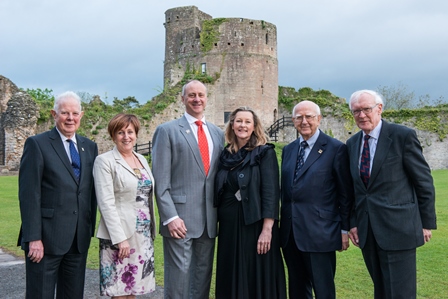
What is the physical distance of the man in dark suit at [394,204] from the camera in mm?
4277

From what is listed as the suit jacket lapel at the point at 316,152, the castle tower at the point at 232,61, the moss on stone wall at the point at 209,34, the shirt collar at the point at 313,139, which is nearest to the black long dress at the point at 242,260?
the suit jacket lapel at the point at 316,152

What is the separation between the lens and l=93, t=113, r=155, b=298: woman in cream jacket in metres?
4.36

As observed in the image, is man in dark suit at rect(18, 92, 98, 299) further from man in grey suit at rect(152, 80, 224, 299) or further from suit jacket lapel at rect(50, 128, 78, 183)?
man in grey suit at rect(152, 80, 224, 299)

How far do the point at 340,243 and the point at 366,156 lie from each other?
0.88 meters

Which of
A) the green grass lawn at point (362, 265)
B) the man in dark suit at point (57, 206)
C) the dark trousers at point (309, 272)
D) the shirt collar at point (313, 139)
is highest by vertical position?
the shirt collar at point (313, 139)

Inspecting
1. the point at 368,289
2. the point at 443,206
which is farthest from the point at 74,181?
the point at 443,206

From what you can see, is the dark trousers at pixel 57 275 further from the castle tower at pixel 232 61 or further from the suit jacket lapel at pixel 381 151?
the castle tower at pixel 232 61

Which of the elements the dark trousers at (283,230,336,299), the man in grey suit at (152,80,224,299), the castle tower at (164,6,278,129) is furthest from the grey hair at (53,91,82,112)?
the castle tower at (164,6,278,129)

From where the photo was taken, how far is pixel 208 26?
35.0 m

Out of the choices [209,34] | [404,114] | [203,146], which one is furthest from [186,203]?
[404,114]

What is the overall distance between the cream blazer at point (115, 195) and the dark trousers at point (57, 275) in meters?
0.33

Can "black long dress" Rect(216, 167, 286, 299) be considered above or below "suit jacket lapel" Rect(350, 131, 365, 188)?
below

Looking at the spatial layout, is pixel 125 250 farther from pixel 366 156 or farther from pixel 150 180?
pixel 366 156

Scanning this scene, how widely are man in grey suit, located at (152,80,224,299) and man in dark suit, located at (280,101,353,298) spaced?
82 centimetres
